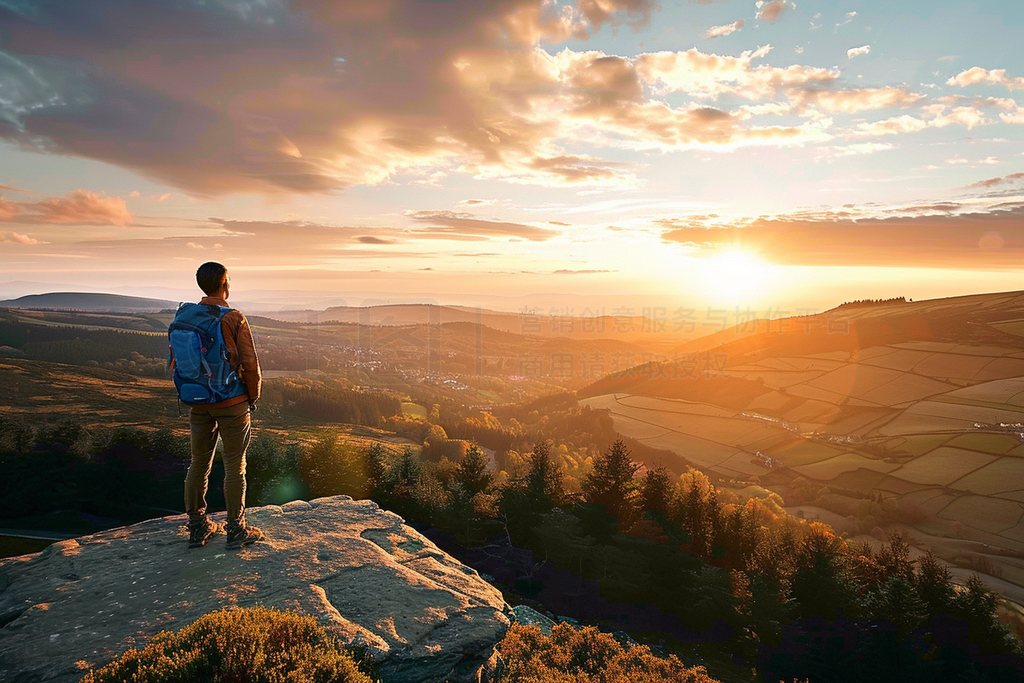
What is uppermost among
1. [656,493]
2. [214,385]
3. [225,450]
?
[214,385]

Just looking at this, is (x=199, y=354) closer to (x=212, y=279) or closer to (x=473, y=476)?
(x=212, y=279)

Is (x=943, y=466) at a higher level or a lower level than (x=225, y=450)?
lower

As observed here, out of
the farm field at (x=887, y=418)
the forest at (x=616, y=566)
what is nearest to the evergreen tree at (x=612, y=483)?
the forest at (x=616, y=566)

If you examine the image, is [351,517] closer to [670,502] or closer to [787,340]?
[670,502]

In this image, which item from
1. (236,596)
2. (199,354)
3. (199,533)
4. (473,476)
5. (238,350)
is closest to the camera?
(236,596)

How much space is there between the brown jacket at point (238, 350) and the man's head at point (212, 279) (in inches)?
6.1

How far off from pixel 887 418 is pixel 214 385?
103 meters

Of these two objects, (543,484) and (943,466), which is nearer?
(543,484)

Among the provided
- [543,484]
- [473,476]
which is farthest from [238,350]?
[543,484]

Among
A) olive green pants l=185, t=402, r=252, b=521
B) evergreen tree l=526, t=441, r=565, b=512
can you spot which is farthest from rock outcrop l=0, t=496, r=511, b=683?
evergreen tree l=526, t=441, r=565, b=512

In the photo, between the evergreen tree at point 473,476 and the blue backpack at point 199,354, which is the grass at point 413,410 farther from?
the blue backpack at point 199,354

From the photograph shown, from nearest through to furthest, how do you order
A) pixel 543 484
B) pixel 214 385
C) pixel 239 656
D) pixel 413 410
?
1. pixel 239 656
2. pixel 214 385
3. pixel 543 484
4. pixel 413 410

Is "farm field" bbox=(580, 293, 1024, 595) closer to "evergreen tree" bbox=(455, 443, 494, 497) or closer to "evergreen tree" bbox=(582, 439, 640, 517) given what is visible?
"evergreen tree" bbox=(582, 439, 640, 517)

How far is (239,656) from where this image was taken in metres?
5.01
